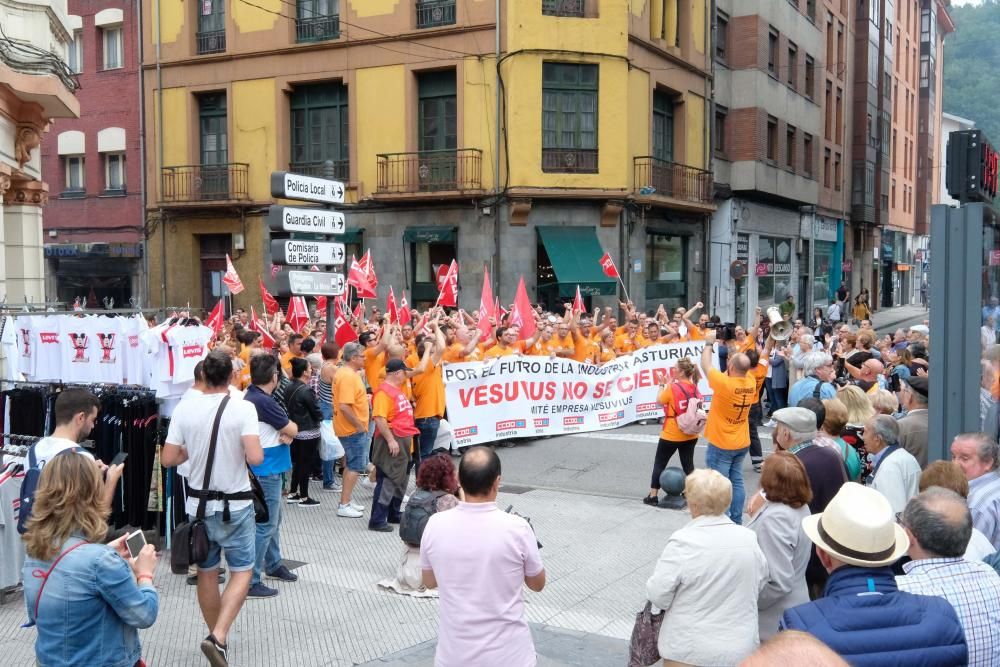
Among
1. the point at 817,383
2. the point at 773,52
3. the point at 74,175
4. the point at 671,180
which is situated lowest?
the point at 817,383

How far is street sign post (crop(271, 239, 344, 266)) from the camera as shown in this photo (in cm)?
945

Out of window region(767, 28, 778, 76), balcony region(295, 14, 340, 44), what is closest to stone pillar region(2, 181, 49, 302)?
balcony region(295, 14, 340, 44)

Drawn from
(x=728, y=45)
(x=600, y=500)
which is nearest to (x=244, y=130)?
(x=728, y=45)

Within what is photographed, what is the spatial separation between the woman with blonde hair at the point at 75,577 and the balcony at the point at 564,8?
2102cm

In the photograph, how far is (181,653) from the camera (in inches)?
222

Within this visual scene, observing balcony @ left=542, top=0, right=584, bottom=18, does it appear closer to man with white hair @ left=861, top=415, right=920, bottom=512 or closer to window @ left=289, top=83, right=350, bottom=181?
window @ left=289, top=83, right=350, bottom=181

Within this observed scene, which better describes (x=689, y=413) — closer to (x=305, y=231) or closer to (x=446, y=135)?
(x=305, y=231)

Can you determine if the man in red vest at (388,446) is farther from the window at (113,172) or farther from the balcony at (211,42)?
the window at (113,172)

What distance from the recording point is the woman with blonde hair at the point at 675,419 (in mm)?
9008

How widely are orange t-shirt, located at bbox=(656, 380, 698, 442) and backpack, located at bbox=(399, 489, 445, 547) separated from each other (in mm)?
3764

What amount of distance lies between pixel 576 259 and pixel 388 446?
15325mm

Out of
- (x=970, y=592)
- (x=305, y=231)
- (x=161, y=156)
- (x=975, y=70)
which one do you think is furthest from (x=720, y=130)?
(x=975, y=70)

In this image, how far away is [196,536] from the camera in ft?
17.5

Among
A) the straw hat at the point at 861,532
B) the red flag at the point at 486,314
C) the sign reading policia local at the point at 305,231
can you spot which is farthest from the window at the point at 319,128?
the straw hat at the point at 861,532
